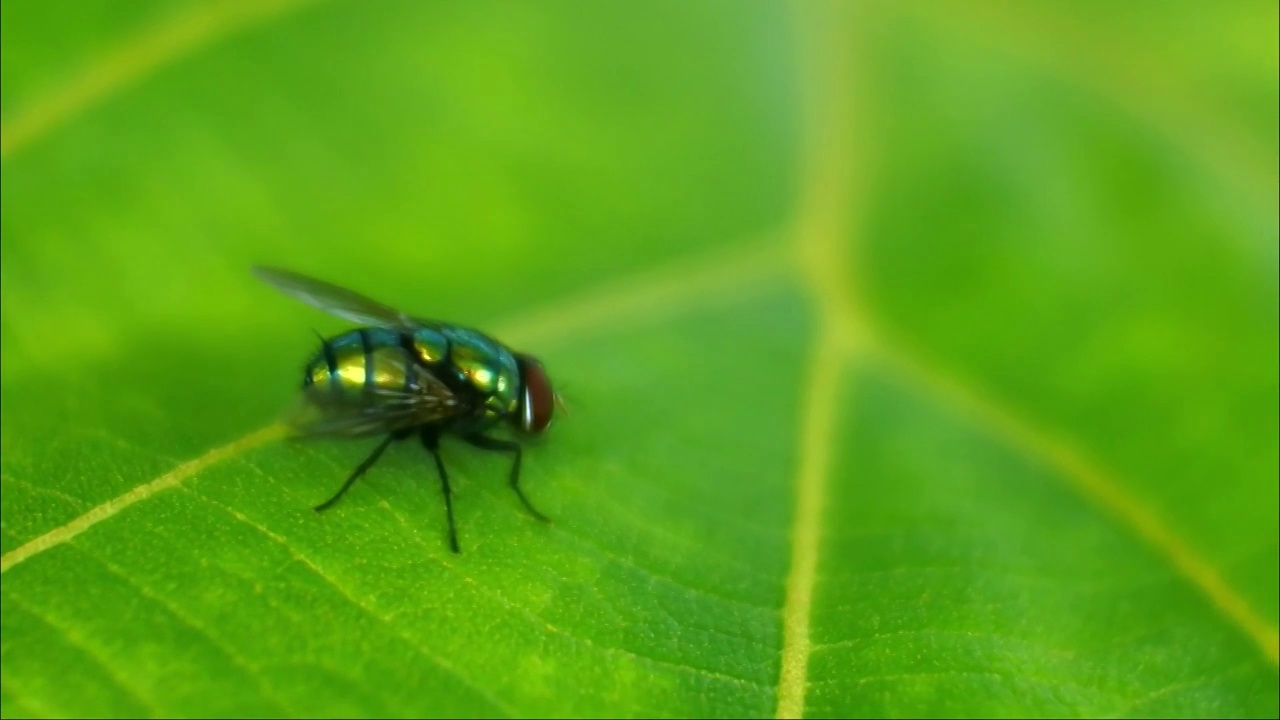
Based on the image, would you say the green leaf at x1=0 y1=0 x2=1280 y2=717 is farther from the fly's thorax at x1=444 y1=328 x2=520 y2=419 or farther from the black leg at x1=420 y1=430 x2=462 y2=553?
the fly's thorax at x1=444 y1=328 x2=520 y2=419

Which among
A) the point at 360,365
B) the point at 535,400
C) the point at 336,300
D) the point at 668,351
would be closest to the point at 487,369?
the point at 535,400

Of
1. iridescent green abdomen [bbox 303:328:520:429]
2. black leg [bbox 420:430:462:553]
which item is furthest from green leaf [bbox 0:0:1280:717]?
iridescent green abdomen [bbox 303:328:520:429]

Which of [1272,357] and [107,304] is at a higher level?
[1272,357]

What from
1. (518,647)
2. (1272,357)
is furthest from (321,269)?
(1272,357)

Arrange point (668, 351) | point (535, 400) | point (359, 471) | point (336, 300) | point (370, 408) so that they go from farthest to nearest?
point (668, 351), point (336, 300), point (535, 400), point (370, 408), point (359, 471)

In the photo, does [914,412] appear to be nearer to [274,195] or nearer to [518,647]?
[518,647]

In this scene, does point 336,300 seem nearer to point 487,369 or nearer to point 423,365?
point 423,365
